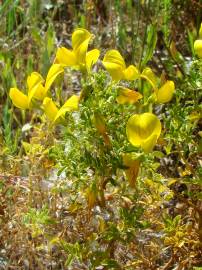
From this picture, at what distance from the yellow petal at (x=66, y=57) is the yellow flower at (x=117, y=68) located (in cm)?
7

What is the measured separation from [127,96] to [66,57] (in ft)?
0.57

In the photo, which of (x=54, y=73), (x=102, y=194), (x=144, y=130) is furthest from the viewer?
(x=102, y=194)

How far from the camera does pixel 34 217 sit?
1.57 m

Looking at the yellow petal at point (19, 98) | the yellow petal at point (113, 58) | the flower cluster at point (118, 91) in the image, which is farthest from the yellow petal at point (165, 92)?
the yellow petal at point (19, 98)

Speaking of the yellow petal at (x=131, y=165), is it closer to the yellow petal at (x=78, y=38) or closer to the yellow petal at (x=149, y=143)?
the yellow petal at (x=149, y=143)

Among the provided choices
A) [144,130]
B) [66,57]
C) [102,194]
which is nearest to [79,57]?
[66,57]

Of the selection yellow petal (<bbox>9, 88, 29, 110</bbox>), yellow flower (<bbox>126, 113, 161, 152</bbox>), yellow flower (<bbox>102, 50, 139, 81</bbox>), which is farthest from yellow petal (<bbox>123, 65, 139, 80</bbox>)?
yellow petal (<bbox>9, 88, 29, 110</bbox>)

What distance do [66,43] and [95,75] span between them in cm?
195

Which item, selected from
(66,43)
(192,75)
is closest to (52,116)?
(192,75)

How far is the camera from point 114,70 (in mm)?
1404

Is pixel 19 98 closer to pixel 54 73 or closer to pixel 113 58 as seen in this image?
pixel 54 73

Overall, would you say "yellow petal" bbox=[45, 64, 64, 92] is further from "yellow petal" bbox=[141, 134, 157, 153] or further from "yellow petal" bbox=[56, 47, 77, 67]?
"yellow petal" bbox=[141, 134, 157, 153]

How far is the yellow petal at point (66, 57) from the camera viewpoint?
144cm

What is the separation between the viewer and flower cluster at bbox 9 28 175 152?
1351 millimetres
